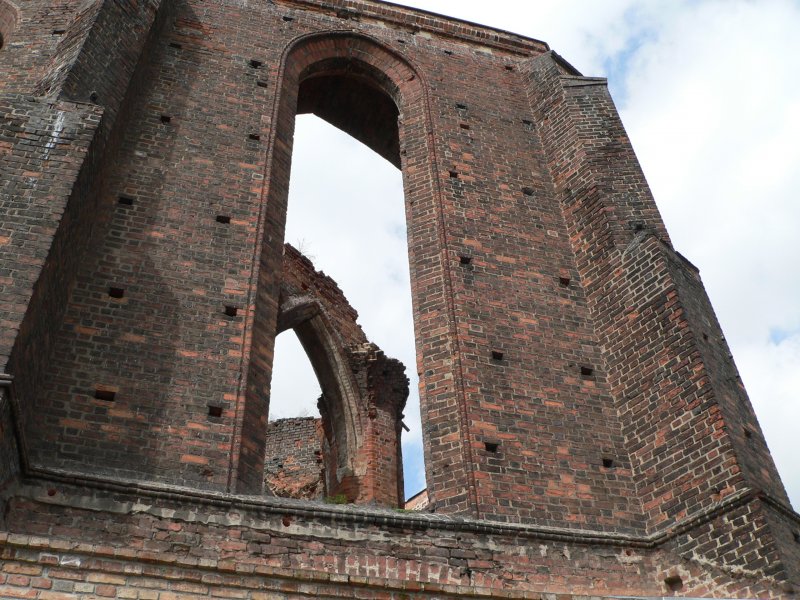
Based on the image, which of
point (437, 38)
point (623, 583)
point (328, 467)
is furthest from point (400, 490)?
point (437, 38)

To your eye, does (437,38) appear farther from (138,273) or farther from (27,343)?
(27,343)

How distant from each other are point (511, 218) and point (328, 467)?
5.16m

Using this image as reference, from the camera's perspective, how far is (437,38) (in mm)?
12375

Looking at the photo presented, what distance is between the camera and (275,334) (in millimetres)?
7812

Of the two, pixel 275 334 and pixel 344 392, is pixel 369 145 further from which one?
pixel 275 334

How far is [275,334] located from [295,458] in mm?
8102

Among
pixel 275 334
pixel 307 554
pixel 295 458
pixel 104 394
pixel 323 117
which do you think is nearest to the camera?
pixel 307 554

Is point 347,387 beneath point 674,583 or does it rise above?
above

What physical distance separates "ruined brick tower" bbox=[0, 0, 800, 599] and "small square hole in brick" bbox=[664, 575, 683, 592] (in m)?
0.01

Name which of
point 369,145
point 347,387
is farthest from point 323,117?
point 347,387

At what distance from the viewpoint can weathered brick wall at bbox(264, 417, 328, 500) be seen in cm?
1477

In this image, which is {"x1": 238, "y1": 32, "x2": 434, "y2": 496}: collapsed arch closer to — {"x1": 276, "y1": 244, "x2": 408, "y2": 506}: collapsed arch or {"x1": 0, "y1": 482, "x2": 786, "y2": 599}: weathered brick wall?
{"x1": 276, "y1": 244, "x2": 408, "y2": 506}: collapsed arch

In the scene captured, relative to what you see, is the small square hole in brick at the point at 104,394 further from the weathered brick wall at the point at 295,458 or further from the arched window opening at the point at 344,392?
the weathered brick wall at the point at 295,458

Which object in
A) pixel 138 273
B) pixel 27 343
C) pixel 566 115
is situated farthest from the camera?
pixel 566 115
